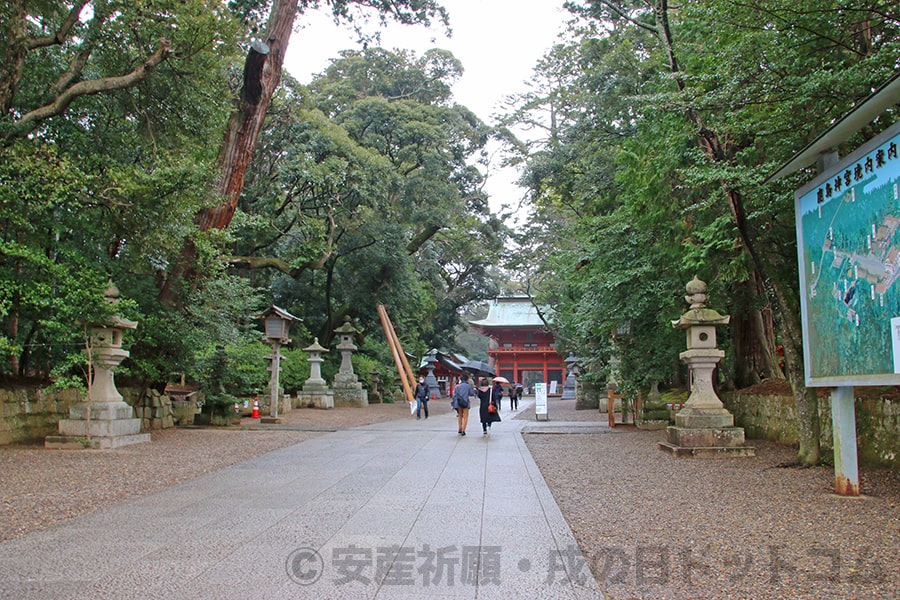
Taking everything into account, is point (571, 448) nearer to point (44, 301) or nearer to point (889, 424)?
point (889, 424)

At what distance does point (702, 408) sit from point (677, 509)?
426 centimetres

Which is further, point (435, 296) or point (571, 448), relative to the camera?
point (435, 296)

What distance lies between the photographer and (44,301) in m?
9.13

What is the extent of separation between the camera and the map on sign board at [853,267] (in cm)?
518

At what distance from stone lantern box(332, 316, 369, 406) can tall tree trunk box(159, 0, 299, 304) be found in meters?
12.2

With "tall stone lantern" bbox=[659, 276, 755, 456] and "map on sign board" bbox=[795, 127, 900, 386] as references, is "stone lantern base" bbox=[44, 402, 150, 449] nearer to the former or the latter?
"tall stone lantern" bbox=[659, 276, 755, 456]

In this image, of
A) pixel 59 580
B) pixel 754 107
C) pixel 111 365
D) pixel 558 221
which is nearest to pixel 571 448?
pixel 754 107

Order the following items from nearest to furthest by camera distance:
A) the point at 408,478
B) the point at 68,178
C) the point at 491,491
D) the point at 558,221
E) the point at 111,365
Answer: the point at 491,491 → the point at 408,478 → the point at 68,178 → the point at 111,365 → the point at 558,221

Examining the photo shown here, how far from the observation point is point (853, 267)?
5.73 metres

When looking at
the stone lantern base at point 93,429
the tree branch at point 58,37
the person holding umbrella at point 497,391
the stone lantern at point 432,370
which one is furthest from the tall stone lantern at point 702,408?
the stone lantern at point 432,370

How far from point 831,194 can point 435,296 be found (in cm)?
2990

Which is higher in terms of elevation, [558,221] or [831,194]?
[558,221]

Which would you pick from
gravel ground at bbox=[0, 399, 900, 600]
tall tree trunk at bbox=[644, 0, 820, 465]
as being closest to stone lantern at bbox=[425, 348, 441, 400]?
gravel ground at bbox=[0, 399, 900, 600]

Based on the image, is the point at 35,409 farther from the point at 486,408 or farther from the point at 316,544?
the point at 316,544
